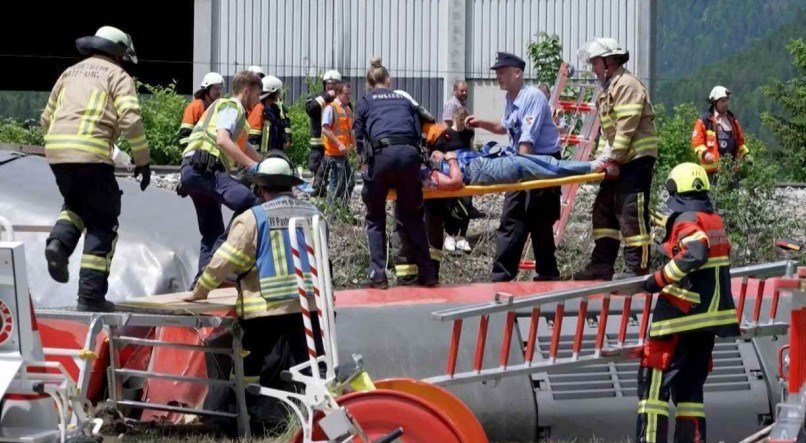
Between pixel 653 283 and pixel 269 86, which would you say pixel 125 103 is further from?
pixel 269 86

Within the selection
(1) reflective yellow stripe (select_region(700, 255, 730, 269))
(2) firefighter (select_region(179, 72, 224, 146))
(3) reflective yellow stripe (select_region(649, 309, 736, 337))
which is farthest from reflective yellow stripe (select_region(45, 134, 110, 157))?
(2) firefighter (select_region(179, 72, 224, 146))

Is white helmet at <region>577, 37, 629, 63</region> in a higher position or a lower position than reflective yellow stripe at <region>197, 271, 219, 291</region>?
higher

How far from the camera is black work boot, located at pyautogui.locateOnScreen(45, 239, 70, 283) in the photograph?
7.66 meters

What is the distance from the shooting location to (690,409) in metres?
7.51

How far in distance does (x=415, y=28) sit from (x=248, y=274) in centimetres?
1282

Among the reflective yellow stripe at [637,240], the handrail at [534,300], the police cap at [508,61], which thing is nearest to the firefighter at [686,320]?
the handrail at [534,300]

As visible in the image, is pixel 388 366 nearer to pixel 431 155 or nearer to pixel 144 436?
pixel 144 436

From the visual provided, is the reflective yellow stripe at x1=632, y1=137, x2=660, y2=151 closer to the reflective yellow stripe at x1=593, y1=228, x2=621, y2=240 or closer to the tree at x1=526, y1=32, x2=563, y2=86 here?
the reflective yellow stripe at x1=593, y1=228, x2=621, y2=240

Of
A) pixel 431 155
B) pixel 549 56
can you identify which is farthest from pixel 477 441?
pixel 549 56

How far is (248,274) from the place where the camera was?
7801 millimetres

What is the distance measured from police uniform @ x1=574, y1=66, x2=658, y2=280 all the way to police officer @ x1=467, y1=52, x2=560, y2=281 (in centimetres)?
49

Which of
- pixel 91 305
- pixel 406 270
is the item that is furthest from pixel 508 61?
pixel 91 305

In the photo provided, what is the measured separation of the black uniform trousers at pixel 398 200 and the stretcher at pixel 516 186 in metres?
0.17

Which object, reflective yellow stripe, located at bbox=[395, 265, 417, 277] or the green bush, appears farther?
the green bush
